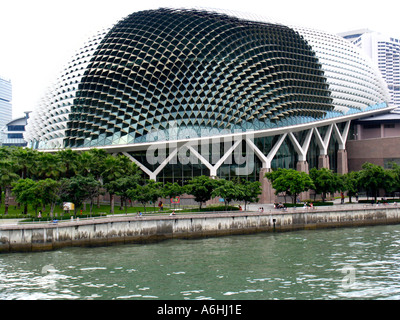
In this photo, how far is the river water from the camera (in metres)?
24.9

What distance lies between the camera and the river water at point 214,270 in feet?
81.7

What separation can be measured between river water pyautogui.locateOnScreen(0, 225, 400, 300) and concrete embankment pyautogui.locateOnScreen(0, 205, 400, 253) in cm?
188

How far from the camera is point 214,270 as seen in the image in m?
30.3

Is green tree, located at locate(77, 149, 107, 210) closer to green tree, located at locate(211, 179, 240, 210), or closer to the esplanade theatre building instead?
the esplanade theatre building

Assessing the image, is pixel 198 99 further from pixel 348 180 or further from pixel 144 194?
pixel 348 180

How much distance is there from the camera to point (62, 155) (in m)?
60.5

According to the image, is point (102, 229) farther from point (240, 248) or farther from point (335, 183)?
point (335, 183)

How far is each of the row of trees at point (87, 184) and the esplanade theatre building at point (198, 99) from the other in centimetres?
1042

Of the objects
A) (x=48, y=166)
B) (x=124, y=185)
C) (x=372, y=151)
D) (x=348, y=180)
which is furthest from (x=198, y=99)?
(x=372, y=151)

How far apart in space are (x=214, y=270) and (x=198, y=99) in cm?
4617

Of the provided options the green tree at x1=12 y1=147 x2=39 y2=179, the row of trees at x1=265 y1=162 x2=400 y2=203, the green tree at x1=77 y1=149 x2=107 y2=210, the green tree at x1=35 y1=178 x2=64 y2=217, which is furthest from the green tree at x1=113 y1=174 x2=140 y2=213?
the row of trees at x1=265 y1=162 x2=400 y2=203

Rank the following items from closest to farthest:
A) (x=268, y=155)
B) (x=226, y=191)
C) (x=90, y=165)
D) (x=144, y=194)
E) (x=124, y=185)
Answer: (x=144, y=194) < (x=226, y=191) < (x=124, y=185) < (x=90, y=165) < (x=268, y=155)

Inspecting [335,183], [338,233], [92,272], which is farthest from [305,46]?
[92,272]
